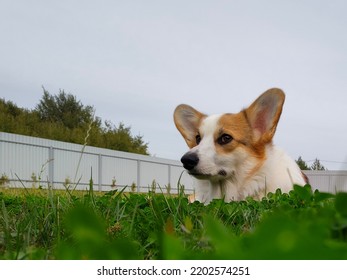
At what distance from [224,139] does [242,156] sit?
1.02 feet

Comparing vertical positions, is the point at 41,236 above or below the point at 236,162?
below

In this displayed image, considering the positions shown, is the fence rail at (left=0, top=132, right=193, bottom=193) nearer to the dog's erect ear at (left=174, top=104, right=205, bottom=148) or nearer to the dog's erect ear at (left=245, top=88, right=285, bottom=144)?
the dog's erect ear at (left=174, top=104, right=205, bottom=148)

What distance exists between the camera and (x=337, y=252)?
63 centimetres

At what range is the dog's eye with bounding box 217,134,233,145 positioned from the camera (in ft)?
18.5

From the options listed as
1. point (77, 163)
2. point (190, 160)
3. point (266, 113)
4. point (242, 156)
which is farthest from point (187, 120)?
point (77, 163)

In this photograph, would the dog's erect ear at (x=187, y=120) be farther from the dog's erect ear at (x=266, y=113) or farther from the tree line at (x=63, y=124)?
the tree line at (x=63, y=124)

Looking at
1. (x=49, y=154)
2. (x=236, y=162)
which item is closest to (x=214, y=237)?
(x=236, y=162)

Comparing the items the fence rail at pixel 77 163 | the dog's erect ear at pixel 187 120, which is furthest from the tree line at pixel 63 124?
the dog's erect ear at pixel 187 120

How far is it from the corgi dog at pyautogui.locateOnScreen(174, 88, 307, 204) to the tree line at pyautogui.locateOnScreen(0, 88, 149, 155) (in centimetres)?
2942

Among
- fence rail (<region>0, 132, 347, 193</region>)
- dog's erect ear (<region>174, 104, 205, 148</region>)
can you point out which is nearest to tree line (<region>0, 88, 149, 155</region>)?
fence rail (<region>0, 132, 347, 193</region>)

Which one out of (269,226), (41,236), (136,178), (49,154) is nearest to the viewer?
(269,226)
